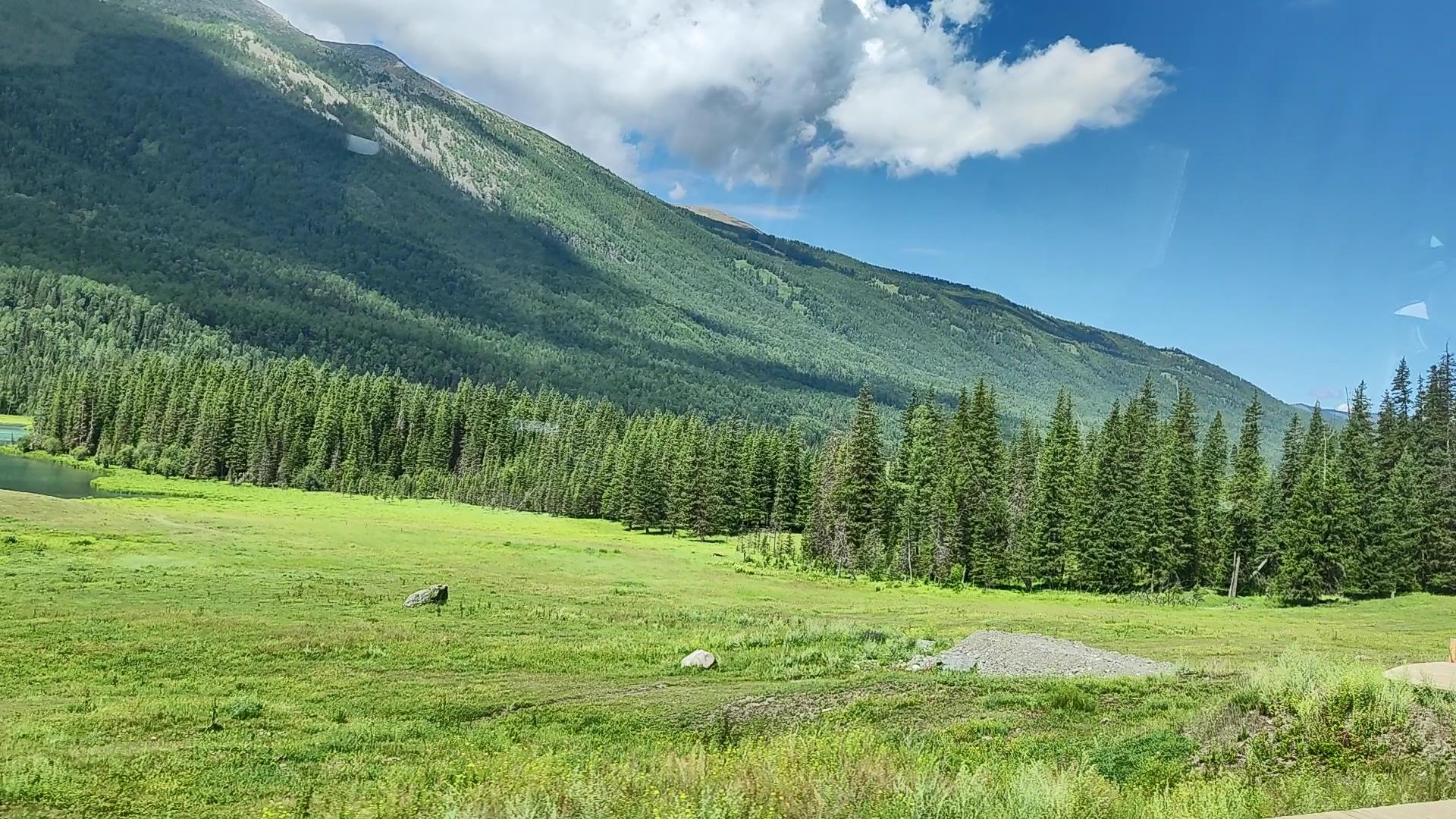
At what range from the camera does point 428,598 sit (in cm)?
3831

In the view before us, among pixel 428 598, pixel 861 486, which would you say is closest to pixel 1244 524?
pixel 861 486

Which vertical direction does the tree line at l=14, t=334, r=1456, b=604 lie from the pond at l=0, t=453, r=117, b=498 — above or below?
above

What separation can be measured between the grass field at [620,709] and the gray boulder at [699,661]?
0.49 metres

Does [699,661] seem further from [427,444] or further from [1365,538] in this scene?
[427,444]

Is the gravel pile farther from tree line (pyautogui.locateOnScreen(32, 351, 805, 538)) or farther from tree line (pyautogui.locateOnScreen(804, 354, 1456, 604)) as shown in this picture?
tree line (pyautogui.locateOnScreen(32, 351, 805, 538))

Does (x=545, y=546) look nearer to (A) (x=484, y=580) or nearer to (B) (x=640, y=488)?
(A) (x=484, y=580)

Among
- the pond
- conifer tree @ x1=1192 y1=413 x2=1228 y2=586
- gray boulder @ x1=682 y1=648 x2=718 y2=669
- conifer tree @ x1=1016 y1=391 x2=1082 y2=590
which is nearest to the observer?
gray boulder @ x1=682 y1=648 x2=718 y2=669

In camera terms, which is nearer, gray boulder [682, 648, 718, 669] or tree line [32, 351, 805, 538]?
gray boulder [682, 648, 718, 669]

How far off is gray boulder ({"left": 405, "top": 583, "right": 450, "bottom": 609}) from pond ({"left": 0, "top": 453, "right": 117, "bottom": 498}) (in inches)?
2615

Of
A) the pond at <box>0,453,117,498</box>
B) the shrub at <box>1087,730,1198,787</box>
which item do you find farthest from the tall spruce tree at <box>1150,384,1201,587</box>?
the pond at <box>0,453,117,498</box>

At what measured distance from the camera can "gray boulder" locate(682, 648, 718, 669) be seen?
27.2 m

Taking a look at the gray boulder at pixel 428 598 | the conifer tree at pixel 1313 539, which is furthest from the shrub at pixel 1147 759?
the conifer tree at pixel 1313 539

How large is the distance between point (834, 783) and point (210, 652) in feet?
73.4

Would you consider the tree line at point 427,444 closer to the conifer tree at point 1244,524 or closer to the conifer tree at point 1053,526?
the conifer tree at point 1053,526
